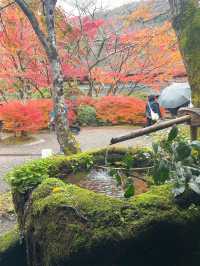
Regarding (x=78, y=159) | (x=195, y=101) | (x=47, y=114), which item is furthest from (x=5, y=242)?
(x=47, y=114)

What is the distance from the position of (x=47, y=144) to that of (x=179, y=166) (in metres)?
10.7

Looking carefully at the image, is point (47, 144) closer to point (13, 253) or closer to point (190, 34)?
point (13, 253)

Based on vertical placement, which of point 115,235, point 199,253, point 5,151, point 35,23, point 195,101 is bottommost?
point 5,151

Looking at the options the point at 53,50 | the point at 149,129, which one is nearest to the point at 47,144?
the point at 53,50

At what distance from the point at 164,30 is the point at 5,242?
13.2 metres

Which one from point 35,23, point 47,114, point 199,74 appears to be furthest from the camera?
point 47,114

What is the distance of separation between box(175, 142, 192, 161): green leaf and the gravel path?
6186mm

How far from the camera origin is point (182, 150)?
280 cm

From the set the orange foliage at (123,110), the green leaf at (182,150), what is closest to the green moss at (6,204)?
the green leaf at (182,150)

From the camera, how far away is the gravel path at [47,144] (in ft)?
35.0

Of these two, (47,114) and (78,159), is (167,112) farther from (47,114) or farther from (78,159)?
(78,159)

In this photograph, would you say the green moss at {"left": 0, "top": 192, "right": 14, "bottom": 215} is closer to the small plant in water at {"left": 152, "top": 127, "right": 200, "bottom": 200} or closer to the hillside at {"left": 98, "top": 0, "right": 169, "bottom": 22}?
the small plant in water at {"left": 152, "top": 127, "right": 200, "bottom": 200}

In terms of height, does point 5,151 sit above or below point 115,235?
below

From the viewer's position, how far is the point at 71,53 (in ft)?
55.8
